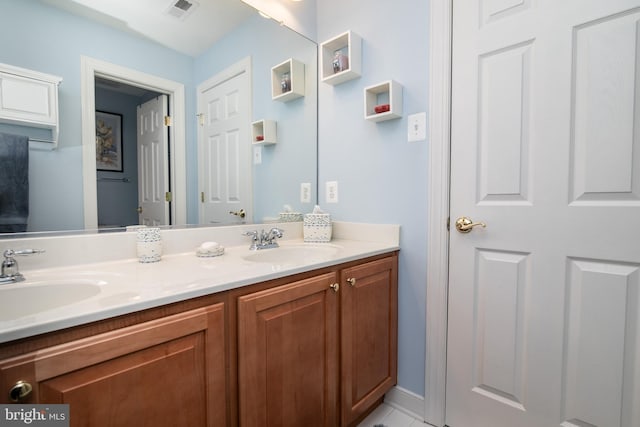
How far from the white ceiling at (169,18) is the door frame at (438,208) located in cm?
91

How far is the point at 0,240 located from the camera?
0.88m

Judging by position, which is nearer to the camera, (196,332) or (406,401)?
(196,332)

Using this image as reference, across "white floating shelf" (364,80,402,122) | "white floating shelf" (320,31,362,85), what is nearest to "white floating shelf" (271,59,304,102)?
"white floating shelf" (320,31,362,85)

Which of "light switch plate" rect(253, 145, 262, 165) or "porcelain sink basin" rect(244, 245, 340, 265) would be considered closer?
"porcelain sink basin" rect(244, 245, 340, 265)

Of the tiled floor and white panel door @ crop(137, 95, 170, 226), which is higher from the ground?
white panel door @ crop(137, 95, 170, 226)

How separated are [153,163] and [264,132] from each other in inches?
23.6

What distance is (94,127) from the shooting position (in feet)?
3.48

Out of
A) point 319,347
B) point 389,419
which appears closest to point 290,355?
point 319,347

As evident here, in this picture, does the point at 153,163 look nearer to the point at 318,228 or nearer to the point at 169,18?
the point at 169,18

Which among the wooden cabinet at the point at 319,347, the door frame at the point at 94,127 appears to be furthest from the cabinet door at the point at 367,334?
the door frame at the point at 94,127

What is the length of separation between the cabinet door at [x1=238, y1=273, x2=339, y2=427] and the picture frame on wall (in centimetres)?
74

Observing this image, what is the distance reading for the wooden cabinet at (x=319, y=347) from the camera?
2.86ft

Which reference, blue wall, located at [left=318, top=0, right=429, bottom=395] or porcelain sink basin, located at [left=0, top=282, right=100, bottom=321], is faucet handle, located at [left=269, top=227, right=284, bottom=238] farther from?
porcelain sink basin, located at [left=0, top=282, right=100, bottom=321]

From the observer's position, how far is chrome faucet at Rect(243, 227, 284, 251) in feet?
4.61
